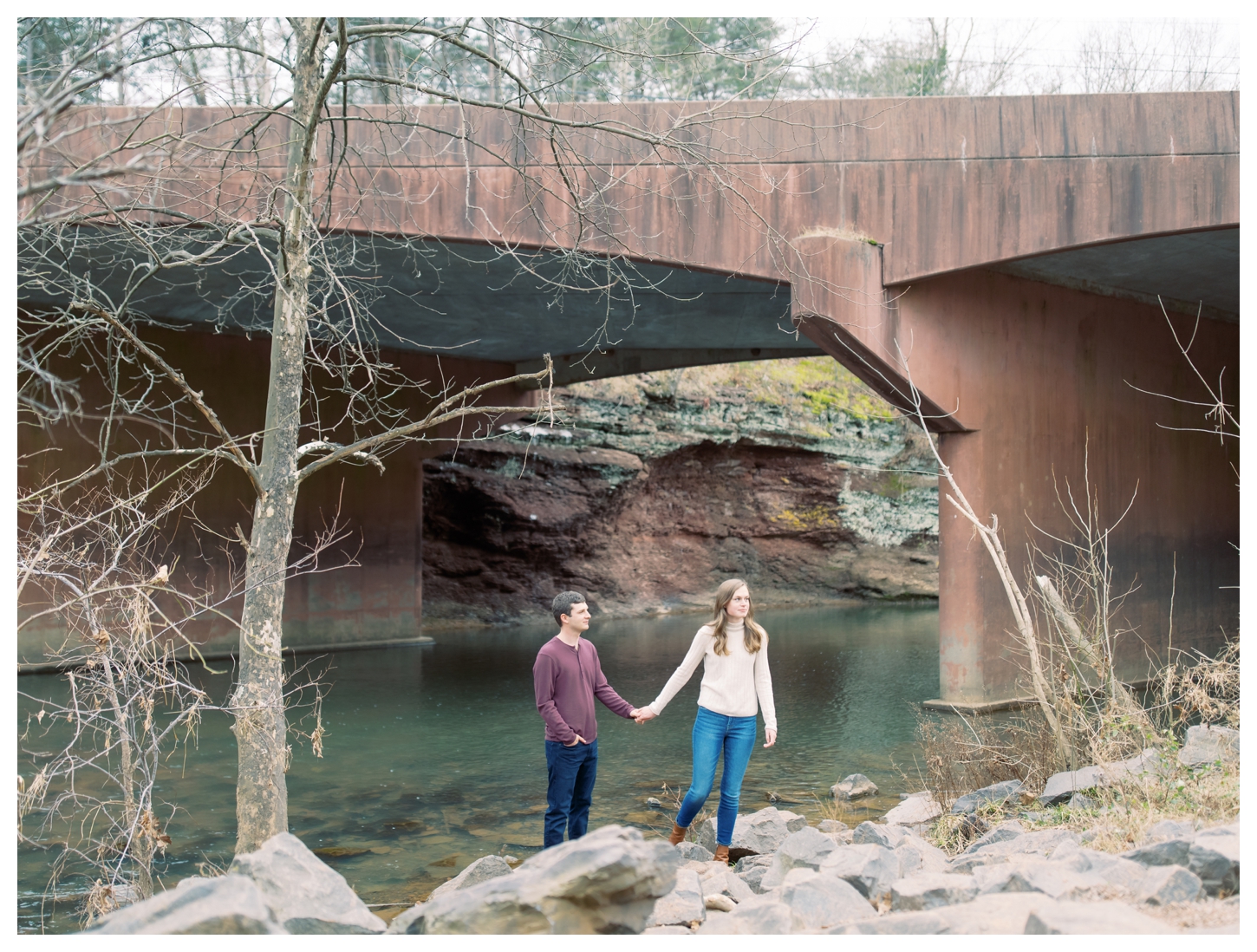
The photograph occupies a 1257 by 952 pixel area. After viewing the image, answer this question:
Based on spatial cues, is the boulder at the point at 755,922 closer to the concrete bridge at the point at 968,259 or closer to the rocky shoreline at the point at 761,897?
the rocky shoreline at the point at 761,897

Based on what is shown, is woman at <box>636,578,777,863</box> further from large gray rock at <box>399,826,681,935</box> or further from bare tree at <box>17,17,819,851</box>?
large gray rock at <box>399,826,681,935</box>

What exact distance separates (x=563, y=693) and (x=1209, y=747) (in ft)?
12.0

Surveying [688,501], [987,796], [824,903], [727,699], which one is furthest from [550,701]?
[688,501]

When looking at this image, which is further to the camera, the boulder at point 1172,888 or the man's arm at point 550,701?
the man's arm at point 550,701

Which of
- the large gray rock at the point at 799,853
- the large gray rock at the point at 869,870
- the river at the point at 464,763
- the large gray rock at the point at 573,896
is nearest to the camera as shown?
the large gray rock at the point at 573,896

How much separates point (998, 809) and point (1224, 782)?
1491mm

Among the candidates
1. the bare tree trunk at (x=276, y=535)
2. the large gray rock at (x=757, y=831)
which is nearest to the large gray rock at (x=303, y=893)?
the bare tree trunk at (x=276, y=535)

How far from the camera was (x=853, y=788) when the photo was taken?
23.6 ft

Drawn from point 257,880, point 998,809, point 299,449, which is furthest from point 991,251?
point 257,880

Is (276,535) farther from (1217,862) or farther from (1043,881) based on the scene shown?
(1217,862)

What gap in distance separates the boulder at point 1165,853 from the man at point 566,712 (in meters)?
2.51

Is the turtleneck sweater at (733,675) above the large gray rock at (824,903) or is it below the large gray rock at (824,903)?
above

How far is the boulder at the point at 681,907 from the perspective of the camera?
437 centimetres

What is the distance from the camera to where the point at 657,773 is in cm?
797
